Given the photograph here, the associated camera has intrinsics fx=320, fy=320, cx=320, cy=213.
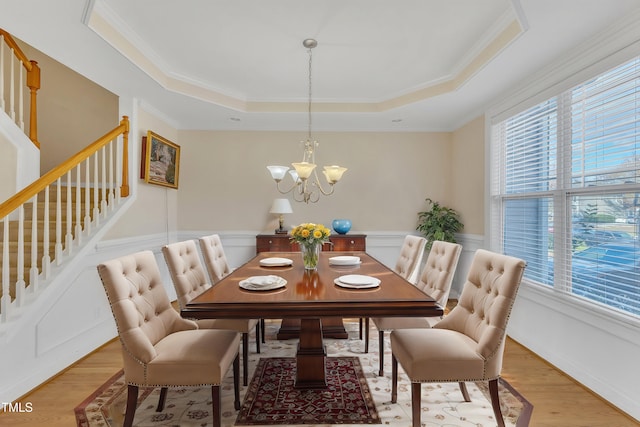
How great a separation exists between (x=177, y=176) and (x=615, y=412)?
503cm

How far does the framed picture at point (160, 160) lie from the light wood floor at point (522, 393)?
205 centimetres

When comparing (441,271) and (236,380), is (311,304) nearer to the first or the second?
(236,380)

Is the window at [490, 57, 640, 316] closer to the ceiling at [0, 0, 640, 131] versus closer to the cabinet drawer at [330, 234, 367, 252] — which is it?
the ceiling at [0, 0, 640, 131]

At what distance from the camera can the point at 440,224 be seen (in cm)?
442

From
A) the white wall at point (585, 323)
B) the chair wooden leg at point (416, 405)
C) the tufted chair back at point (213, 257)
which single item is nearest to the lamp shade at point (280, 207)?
the tufted chair back at point (213, 257)

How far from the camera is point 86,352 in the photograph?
284 cm

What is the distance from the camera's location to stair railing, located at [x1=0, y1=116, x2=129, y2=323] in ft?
7.08

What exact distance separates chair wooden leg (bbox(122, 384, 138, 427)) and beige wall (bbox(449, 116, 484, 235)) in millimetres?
3774

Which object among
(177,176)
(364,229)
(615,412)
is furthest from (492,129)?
(177,176)

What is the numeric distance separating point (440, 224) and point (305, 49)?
287cm

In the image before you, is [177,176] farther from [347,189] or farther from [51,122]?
[347,189]

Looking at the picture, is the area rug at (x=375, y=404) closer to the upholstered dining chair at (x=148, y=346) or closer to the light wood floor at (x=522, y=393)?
the light wood floor at (x=522, y=393)

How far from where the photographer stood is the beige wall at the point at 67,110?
409 cm

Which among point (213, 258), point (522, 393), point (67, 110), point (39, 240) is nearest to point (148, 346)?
point (213, 258)
